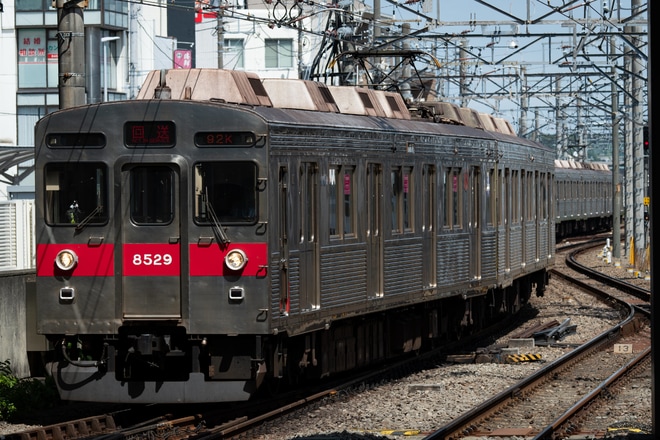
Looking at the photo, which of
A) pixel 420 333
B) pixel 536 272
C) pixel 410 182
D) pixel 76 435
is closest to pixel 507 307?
pixel 536 272

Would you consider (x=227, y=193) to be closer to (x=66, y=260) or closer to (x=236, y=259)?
(x=236, y=259)

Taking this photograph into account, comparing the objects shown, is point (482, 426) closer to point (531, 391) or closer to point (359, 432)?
point (359, 432)

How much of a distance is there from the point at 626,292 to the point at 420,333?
12608 millimetres

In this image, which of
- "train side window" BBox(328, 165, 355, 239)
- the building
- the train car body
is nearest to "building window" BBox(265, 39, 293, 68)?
the building

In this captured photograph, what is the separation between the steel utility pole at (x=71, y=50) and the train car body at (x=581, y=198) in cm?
3207

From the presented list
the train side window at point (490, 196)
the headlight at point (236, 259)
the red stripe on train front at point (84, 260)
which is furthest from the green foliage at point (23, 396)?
the train side window at point (490, 196)

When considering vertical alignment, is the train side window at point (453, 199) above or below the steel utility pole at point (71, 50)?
below

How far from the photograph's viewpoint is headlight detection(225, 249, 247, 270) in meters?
10.3

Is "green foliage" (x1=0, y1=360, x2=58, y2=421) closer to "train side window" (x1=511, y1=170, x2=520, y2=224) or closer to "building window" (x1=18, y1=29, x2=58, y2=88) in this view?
"train side window" (x1=511, y1=170, x2=520, y2=224)

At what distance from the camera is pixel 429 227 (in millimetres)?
14555

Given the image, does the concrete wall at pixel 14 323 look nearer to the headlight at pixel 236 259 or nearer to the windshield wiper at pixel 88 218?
the windshield wiper at pixel 88 218

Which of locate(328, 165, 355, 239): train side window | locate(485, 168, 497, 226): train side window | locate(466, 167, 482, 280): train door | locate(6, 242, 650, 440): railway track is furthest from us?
locate(485, 168, 497, 226): train side window

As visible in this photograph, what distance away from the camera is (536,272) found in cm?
2222

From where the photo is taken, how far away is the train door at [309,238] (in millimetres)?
11211
